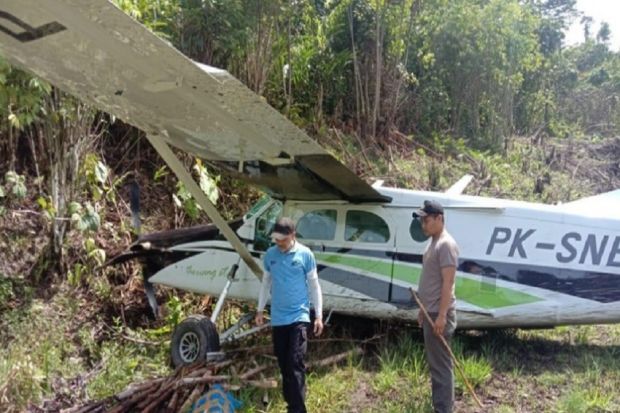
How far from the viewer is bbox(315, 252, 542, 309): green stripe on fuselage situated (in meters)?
6.37

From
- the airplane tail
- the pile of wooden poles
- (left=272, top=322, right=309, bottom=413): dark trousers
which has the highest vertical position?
the airplane tail

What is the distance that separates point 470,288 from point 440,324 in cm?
166

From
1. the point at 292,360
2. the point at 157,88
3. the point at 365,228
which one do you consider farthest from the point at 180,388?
the point at 157,88

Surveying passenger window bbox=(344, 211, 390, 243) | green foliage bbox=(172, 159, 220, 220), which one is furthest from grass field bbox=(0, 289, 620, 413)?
green foliage bbox=(172, 159, 220, 220)

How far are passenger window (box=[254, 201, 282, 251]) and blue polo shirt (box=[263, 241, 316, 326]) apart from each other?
80.4 inches

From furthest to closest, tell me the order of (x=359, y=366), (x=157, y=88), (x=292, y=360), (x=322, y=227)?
1. (x=322, y=227)
2. (x=359, y=366)
3. (x=292, y=360)
4. (x=157, y=88)

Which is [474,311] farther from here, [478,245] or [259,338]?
[259,338]

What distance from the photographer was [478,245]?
6523 mm

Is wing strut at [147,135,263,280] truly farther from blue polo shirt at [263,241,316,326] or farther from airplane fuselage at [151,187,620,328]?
blue polo shirt at [263,241,316,326]

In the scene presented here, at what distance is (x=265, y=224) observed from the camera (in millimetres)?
7531

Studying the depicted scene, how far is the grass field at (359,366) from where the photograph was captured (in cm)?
571

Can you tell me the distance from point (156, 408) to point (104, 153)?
20.7 feet

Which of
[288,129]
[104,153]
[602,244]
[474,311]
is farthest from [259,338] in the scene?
[104,153]

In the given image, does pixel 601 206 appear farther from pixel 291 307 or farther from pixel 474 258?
pixel 291 307
